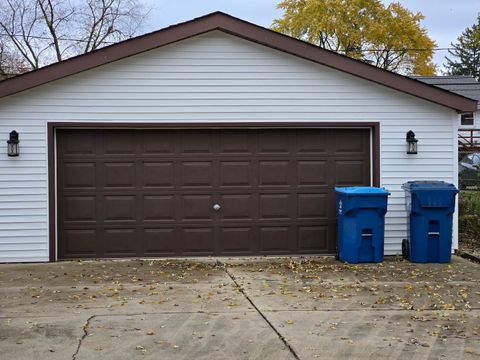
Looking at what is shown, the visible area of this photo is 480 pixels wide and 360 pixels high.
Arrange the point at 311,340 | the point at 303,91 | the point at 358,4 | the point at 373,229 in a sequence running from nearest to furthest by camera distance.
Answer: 1. the point at 311,340
2. the point at 373,229
3. the point at 303,91
4. the point at 358,4

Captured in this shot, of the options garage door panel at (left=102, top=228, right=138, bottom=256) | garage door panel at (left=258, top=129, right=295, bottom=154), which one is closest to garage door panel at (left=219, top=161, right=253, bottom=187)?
garage door panel at (left=258, top=129, right=295, bottom=154)

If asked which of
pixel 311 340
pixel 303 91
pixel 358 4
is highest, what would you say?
pixel 358 4

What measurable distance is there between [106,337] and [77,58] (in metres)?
5.97

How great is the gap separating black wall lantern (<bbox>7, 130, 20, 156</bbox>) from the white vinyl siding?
12cm

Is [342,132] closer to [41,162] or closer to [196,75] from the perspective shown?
[196,75]

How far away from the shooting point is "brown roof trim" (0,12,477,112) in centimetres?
1169

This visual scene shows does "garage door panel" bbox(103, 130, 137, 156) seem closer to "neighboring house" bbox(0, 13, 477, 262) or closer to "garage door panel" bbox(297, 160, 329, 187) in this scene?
"neighboring house" bbox(0, 13, 477, 262)

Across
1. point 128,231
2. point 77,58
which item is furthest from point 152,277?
point 77,58

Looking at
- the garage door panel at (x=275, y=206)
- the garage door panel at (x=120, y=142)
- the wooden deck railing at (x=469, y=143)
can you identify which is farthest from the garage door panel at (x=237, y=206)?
the wooden deck railing at (x=469, y=143)

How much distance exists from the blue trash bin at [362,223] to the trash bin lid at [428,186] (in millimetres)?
438

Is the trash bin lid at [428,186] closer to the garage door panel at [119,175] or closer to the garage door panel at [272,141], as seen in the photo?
the garage door panel at [272,141]

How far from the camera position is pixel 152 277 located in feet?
34.6

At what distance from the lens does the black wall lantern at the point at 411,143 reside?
12.5 metres

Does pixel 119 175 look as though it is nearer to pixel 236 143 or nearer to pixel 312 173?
pixel 236 143
